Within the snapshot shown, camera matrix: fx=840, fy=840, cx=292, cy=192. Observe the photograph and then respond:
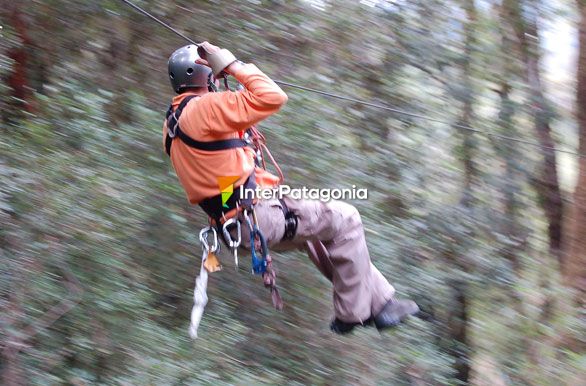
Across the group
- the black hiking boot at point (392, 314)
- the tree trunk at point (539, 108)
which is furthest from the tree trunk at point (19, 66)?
the tree trunk at point (539, 108)

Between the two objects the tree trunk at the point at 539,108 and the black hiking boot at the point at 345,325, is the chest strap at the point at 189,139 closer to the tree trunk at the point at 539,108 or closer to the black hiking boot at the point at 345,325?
the black hiking boot at the point at 345,325

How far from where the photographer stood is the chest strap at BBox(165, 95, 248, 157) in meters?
4.19

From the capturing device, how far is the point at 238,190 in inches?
169

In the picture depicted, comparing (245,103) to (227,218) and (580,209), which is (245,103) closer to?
(227,218)

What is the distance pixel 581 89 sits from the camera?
23.1ft

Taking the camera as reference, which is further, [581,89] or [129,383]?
[581,89]

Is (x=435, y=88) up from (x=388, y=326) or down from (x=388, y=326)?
up

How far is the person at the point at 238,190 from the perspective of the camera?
13.5ft

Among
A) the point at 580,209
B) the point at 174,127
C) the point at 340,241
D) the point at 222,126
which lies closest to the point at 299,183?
the point at 340,241

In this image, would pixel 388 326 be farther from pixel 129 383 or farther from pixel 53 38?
pixel 53 38

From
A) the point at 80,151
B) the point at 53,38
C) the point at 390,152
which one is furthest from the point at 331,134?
the point at 53,38

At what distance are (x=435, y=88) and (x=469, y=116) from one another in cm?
39

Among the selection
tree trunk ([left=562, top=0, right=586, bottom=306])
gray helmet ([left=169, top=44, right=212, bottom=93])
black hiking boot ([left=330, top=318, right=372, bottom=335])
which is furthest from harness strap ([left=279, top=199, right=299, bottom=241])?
tree trunk ([left=562, top=0, right=586, bottom=306])

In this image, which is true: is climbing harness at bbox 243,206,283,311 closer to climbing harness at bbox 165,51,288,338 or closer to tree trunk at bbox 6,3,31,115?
climbing harness at bbox 165,51,288,338
